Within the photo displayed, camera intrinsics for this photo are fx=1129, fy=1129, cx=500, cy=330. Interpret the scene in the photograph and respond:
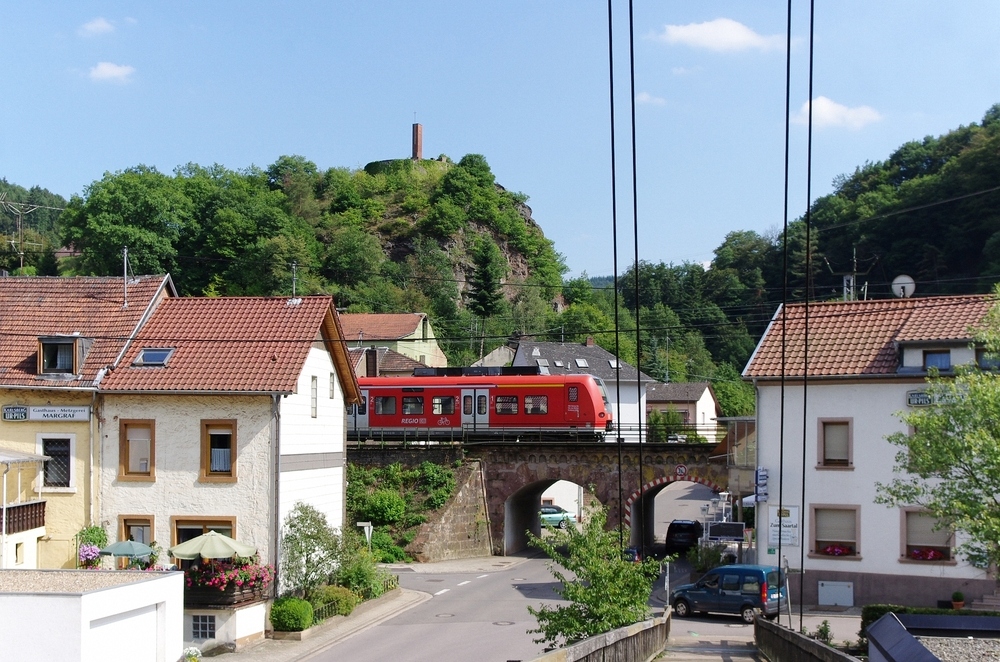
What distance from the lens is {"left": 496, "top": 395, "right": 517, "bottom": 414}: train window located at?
47.2 m

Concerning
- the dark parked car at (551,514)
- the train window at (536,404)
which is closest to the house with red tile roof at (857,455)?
the train window at (536,404)

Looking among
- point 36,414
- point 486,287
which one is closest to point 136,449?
point 36,414

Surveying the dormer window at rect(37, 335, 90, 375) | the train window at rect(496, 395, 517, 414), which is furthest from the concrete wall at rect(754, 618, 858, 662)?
the train window at rect(496, 395, 517, 414)

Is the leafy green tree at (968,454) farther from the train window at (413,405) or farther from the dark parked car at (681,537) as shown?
the train window at (413,405)

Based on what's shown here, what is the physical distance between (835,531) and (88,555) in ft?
63.9

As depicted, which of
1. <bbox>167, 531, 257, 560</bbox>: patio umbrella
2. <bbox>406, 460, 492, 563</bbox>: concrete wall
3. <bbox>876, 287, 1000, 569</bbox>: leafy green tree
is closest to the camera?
<bbox>876, 287, 1000, 569</bbox>: leafy green tree

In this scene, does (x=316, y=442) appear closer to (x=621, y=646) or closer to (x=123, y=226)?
(x=621, y=646)

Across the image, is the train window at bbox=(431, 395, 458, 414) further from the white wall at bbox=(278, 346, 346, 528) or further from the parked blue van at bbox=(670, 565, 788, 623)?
the parked blue van at bbox=(670, 565, 788, 623)

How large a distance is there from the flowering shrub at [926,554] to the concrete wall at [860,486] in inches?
6.1

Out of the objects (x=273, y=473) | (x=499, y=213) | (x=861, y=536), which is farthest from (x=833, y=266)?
(x=273, y=473)

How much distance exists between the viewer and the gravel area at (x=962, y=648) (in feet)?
43.8

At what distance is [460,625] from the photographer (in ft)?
93.3

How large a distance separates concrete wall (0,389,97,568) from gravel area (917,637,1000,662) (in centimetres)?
2148

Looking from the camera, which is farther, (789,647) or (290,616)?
(290,616)
